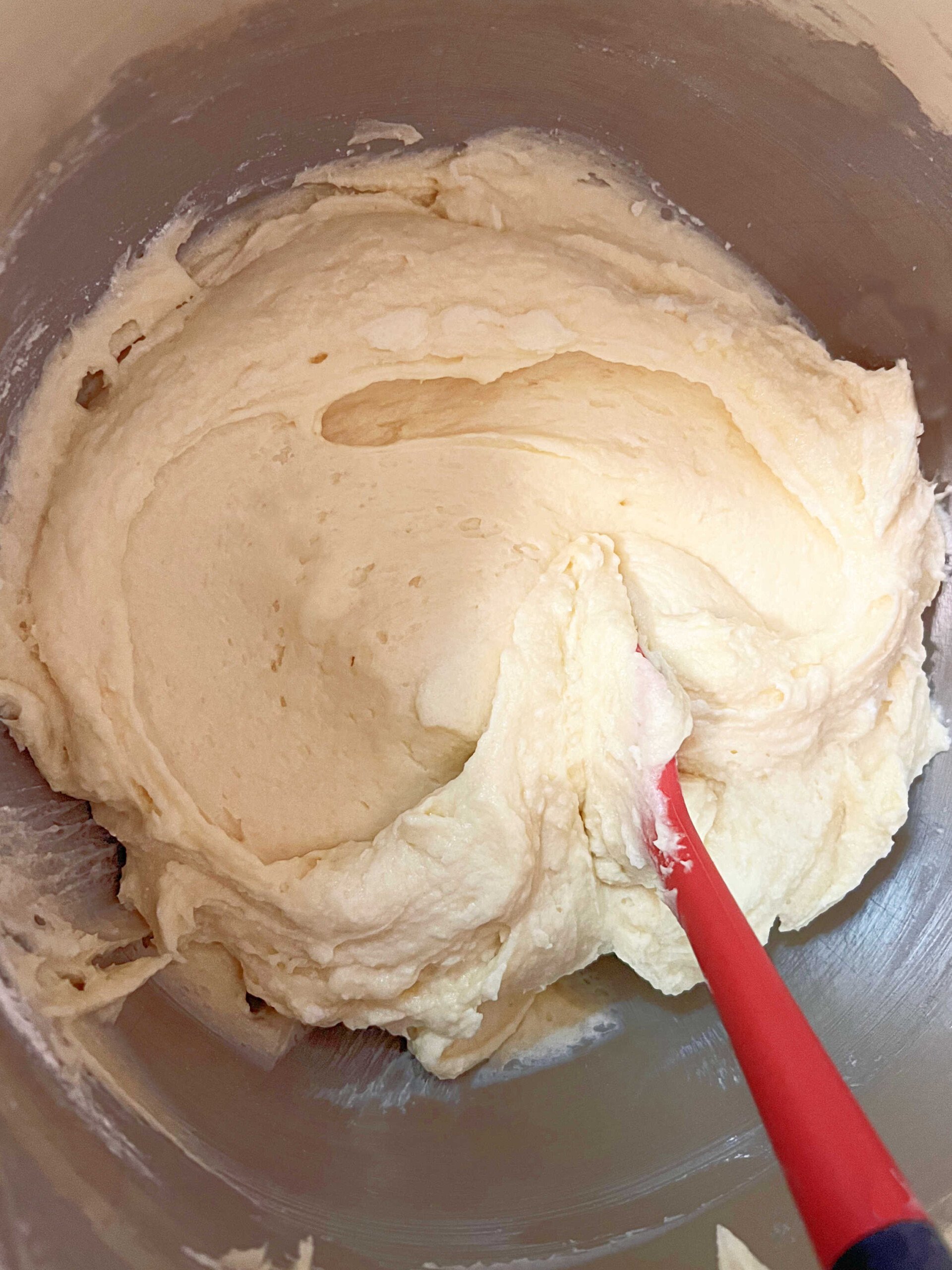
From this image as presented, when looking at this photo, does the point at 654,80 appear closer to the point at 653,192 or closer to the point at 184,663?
the point at 653,192

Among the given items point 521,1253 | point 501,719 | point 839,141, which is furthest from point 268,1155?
point 839,141

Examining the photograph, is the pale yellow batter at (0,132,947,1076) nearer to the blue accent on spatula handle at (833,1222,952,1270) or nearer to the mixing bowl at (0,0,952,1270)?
the mixing bowl at (0,0,952,1270)

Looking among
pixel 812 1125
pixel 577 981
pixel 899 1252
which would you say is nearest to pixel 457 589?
pixel 577 981

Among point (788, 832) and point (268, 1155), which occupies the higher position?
point (788, 832)

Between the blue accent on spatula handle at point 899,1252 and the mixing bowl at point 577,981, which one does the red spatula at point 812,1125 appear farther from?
the mixing bowl at point 577,981

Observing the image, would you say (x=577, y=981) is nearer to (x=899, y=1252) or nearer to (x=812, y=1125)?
(x=812, y=1125)

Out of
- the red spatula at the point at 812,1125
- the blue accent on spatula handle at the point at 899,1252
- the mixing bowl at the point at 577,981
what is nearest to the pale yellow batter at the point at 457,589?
the mixing bowl at the point at 577,981
